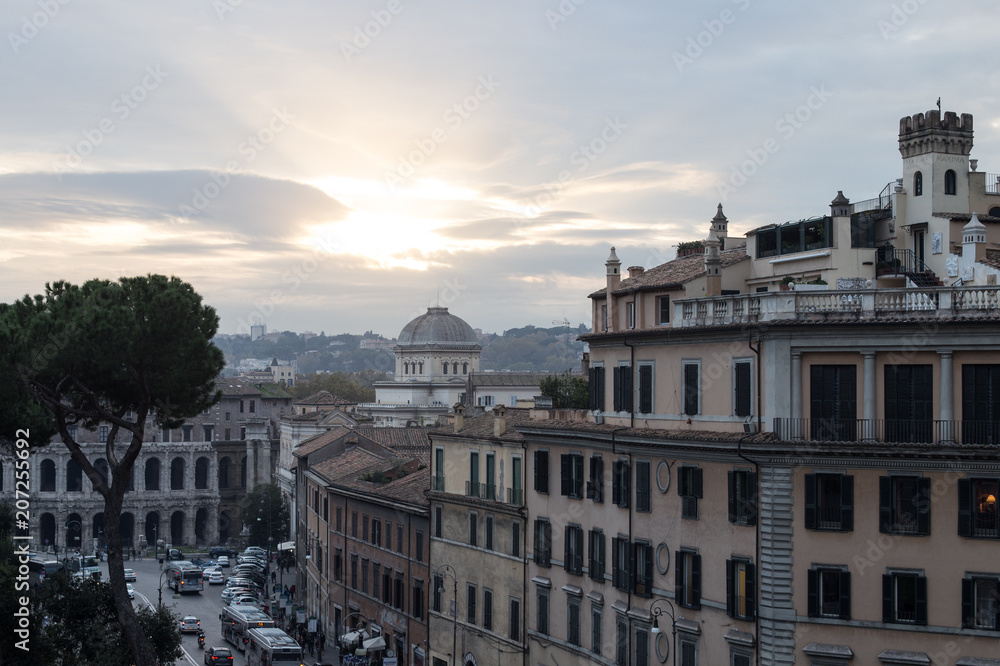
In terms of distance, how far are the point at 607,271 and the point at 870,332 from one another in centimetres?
1303

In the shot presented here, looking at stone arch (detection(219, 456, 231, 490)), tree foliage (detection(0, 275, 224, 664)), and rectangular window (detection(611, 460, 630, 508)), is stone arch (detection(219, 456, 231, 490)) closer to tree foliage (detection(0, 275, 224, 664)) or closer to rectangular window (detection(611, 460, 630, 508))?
tree foliage (detection(0, 275, 224, 664))

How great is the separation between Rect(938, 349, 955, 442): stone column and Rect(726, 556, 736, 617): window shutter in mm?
6928

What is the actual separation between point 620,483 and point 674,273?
7276 mm

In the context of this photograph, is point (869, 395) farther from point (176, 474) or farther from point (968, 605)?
point (176, 474)

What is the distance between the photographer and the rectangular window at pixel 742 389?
3406 centimetres

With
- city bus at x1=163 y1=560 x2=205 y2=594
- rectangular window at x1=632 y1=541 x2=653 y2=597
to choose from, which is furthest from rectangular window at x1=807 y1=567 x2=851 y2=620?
city bus at x1=163 y1=560 x2=205 y2=594

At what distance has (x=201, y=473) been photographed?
430ft

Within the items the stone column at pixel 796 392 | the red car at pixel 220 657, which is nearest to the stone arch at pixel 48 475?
the red car at pixel 220 657

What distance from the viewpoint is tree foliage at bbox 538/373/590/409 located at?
77.0 metres

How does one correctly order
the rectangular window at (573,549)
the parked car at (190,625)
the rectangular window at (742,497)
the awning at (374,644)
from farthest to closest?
the parked car at (190,625), the awning at (374,644), the rectangular window at (573,549), the rectangular window at (742,497)

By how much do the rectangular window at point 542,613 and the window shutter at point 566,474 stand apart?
402 cm

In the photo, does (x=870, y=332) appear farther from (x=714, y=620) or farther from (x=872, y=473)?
(x=714, y=620)

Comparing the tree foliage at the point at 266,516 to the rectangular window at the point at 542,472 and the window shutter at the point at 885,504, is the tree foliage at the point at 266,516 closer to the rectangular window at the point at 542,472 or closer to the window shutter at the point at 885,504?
the rectangular window at the point at 542,472

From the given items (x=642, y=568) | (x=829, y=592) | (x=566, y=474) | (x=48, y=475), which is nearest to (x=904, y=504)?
(x=829, y=592)
